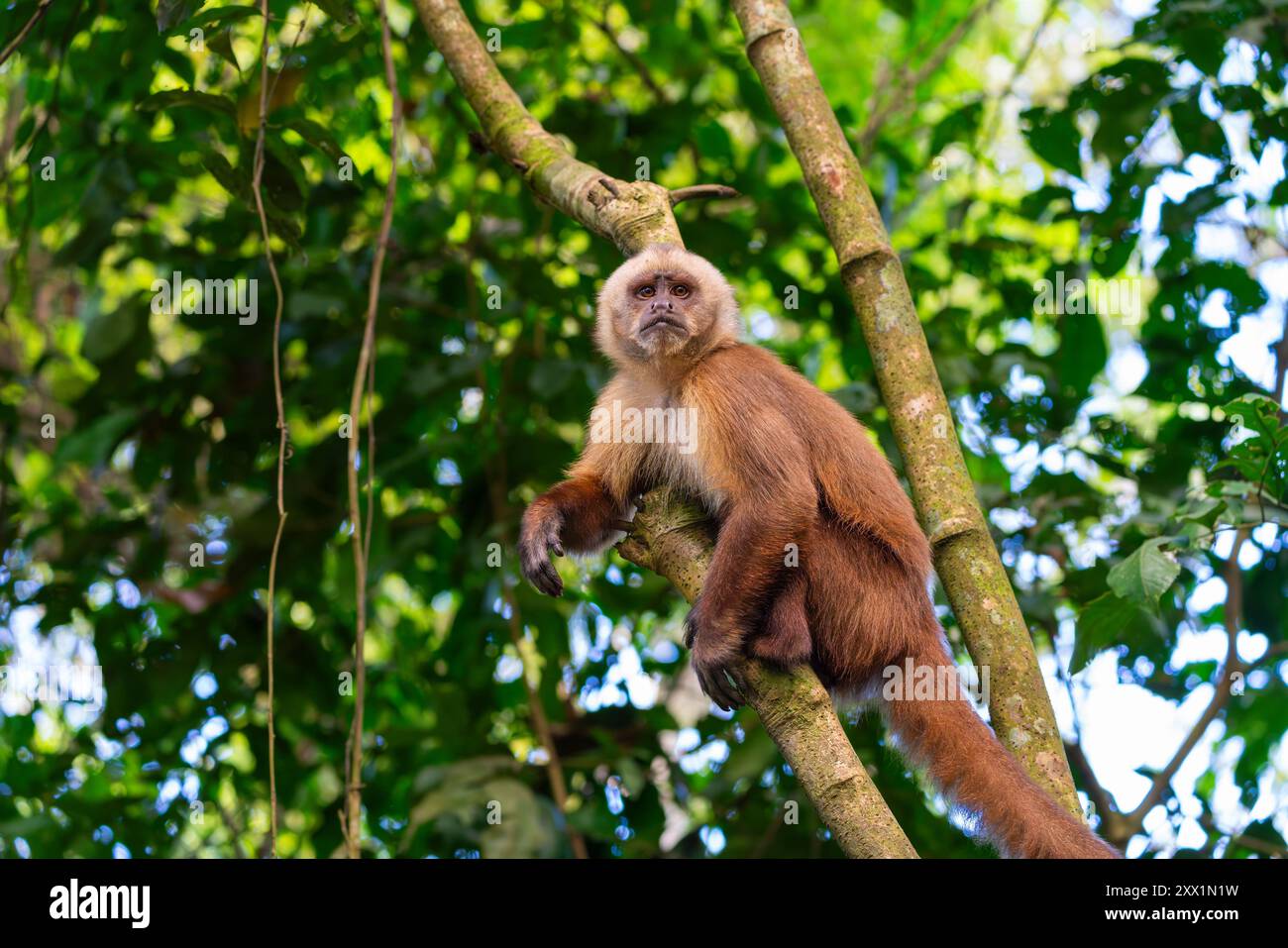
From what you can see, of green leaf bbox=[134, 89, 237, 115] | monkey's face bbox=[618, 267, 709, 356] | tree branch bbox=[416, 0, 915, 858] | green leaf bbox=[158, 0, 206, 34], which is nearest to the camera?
tree branch bbox=[416, 0, 915, 858]

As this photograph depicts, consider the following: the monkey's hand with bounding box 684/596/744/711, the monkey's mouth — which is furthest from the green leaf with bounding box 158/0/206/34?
the monkey's hand with bounding box 684/596/744/711

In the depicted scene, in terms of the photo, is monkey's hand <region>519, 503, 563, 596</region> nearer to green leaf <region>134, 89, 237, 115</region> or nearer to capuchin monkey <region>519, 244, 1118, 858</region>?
capuchin monkey <region>519, 244, 1118, 858</region>

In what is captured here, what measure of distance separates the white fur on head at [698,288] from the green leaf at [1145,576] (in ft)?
7.36

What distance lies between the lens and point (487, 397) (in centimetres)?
684

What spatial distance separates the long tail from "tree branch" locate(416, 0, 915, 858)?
794mm

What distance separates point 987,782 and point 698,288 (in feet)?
8.80

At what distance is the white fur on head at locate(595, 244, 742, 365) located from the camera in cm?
543

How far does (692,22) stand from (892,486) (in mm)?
4160

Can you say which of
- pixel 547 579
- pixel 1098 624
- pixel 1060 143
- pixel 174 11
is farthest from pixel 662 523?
pixel 1060 143

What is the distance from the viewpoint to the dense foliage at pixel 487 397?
239 inches

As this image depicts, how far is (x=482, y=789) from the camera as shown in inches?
232

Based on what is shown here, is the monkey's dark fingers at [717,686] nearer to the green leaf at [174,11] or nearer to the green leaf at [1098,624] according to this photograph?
the green leaf at [1098,624]

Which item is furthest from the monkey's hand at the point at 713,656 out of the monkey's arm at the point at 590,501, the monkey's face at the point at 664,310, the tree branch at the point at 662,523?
the monkey's face at the point at 664,310
